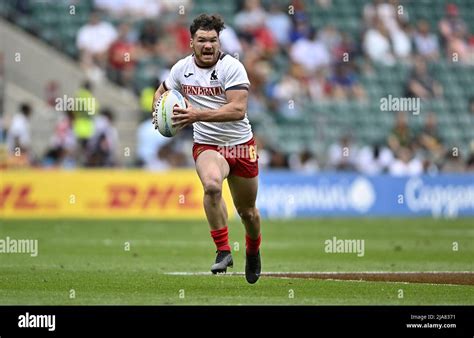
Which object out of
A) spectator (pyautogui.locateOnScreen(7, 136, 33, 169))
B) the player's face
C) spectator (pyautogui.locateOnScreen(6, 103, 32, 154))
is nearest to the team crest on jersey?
the player's face

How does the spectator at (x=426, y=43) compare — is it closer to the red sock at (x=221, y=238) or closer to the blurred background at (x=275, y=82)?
the blurred background at (x=275, y=82)

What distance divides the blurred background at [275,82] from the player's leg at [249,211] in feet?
41.2

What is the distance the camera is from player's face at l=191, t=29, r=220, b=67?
481 inches

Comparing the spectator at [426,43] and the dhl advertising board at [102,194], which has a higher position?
the spectator at [426,43]

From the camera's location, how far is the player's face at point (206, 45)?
12.2 metres

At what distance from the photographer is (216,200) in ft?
40.1

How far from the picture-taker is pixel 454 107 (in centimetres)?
3178

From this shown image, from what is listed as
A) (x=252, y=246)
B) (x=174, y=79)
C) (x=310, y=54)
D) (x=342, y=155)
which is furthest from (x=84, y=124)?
(x=252, y=246)

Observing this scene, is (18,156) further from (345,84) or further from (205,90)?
(205,90)

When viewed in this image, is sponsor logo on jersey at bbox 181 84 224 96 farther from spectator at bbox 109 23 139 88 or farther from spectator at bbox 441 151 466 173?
spectator at bbox 109 23 139 88

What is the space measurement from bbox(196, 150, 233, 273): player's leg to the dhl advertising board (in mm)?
12054

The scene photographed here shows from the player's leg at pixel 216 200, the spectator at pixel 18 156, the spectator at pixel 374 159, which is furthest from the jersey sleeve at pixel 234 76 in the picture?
the spectator at pixel 374 159

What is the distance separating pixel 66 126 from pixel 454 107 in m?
11.1

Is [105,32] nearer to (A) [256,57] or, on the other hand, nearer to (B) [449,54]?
(A) [256,57]
